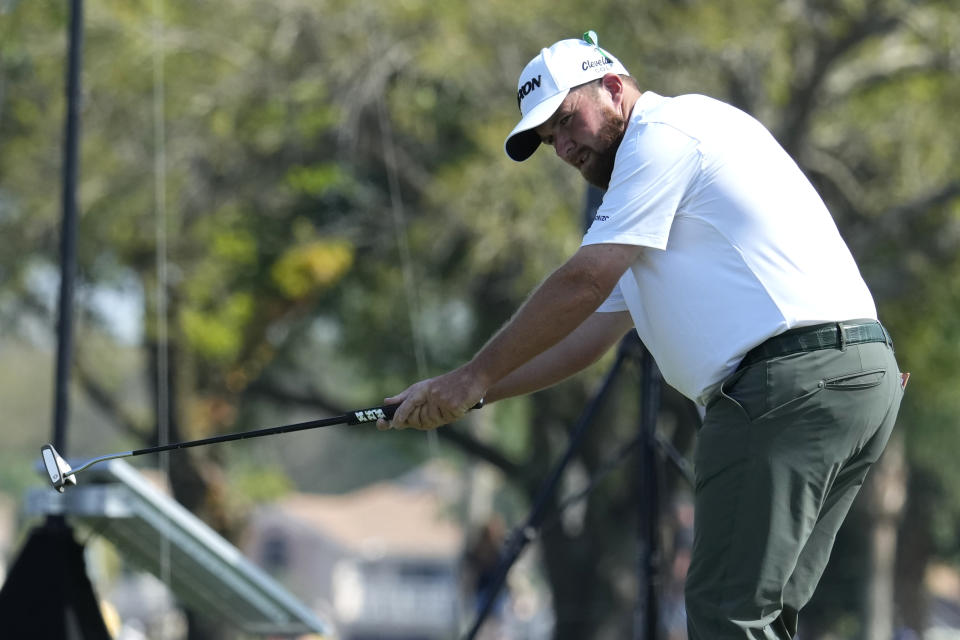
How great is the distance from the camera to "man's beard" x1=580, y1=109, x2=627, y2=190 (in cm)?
304

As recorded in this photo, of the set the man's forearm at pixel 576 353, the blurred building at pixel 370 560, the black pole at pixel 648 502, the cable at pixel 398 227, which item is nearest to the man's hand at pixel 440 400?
the man's forearm at pixel 576 353

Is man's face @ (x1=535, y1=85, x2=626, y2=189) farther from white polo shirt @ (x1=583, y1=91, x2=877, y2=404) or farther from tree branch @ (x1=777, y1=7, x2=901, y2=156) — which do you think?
tree branch @ (x1=777, y1=7, x2=901, y2=156)

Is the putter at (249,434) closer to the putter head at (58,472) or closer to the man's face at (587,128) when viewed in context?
the putter head at (58,472)

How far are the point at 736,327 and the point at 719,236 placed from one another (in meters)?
0.18

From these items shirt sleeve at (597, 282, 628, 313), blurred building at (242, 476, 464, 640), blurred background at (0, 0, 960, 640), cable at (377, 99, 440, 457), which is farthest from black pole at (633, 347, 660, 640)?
blurred building at (242, 476, 464, 640)

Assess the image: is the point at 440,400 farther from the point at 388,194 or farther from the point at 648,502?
the point at 388,194

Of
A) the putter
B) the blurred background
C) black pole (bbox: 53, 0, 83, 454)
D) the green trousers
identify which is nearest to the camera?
the green trousers

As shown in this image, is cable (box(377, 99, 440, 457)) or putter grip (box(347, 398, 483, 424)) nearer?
putter grip (box(347, 398, 483, 424))

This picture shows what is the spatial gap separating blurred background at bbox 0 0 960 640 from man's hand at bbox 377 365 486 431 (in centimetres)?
621

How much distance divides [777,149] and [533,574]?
48.9 meters

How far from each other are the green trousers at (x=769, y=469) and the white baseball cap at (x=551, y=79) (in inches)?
26.6

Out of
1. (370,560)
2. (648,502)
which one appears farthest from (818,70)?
(370,560)

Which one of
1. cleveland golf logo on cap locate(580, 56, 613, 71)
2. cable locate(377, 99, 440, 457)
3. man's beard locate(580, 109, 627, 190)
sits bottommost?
man's beard locate(580, 109, 627, 190)

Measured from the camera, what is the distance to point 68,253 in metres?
5.39
